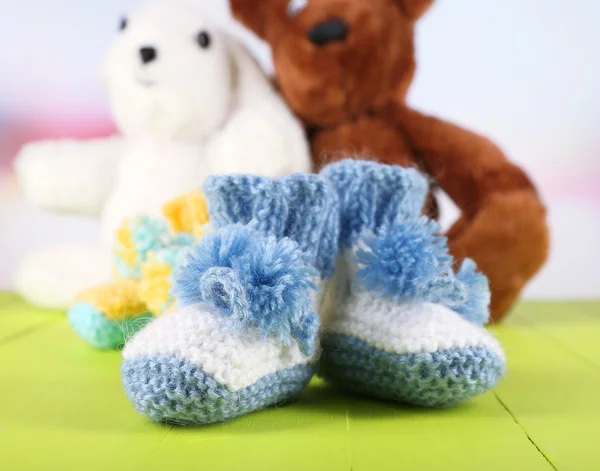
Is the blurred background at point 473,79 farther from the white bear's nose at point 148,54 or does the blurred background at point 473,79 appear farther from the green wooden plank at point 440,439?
the green wooden plank at point 440,439

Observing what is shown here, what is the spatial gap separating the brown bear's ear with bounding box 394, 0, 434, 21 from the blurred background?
0.38 metres

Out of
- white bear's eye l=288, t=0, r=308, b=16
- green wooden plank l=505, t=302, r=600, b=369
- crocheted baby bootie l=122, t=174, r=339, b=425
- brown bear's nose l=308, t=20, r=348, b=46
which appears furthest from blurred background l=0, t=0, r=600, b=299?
crocheted baby bootie l=122, t=174, r=339, b=425

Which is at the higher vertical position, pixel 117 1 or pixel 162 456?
pixel 117 1

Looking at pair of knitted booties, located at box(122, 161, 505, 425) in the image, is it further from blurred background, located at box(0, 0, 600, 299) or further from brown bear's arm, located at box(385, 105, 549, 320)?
blurred background, located at box(0, 0, 600, 299)

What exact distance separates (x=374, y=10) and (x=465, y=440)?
705 millimetres

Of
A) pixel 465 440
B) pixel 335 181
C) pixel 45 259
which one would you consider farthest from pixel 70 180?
pixel 465 440

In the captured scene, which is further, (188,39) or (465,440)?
(188,39)

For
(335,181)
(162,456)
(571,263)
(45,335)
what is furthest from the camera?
(571,263)

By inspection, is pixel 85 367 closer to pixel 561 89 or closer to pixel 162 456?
pixel 162 456

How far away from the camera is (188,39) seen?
3.38 ft

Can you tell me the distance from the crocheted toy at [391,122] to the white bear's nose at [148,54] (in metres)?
0.16

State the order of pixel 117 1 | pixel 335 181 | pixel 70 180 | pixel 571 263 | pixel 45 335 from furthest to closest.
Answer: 1. pixel 571 263
2. pixel 117 1
3. pixel 70 180
4. pixel 45 335
5. pixel 335 181

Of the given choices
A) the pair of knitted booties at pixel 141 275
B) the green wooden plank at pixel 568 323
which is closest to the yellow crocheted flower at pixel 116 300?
the pair of knitted booties at pixel 141 275

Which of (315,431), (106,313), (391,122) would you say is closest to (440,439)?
(315,431)
